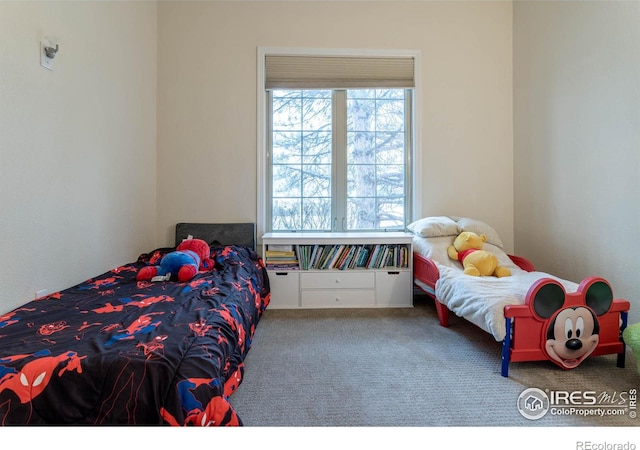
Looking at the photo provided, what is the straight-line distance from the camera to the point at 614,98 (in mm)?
2021

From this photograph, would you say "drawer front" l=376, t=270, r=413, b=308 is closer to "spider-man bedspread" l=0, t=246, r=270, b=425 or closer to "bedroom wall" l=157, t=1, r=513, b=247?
"bedroom wall" l=157, t=1, r=513, b=247

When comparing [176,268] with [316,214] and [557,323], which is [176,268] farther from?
[557,323]

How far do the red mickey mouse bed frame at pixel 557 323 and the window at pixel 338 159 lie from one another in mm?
1640

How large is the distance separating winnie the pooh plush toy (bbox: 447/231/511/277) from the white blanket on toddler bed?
0.20 ft

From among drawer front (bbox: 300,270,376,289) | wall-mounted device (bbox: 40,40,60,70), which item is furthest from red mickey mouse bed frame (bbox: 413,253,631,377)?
wall-mounted device (bbox: 40,40,60,70)

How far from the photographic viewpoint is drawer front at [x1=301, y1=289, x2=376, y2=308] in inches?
104

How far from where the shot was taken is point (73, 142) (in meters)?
1.89

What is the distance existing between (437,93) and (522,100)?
77 cm

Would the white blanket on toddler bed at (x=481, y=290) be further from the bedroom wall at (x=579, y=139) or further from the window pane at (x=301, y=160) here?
the window pane at (x=301, y=160)

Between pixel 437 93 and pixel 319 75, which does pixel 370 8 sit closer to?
pixel 319 75

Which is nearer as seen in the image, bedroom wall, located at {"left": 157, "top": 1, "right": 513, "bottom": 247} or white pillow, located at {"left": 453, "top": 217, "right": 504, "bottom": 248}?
white pillow, located at {"left": 453, "top": 217, "right": 504, "bottom": 248}

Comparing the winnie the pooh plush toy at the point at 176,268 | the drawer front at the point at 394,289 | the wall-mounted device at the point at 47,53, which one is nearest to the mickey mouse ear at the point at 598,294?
the drawer front at the point at 394,289

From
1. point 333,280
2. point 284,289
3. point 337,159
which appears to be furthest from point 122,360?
point 337,159

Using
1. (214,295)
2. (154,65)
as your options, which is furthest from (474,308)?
(154,65)
